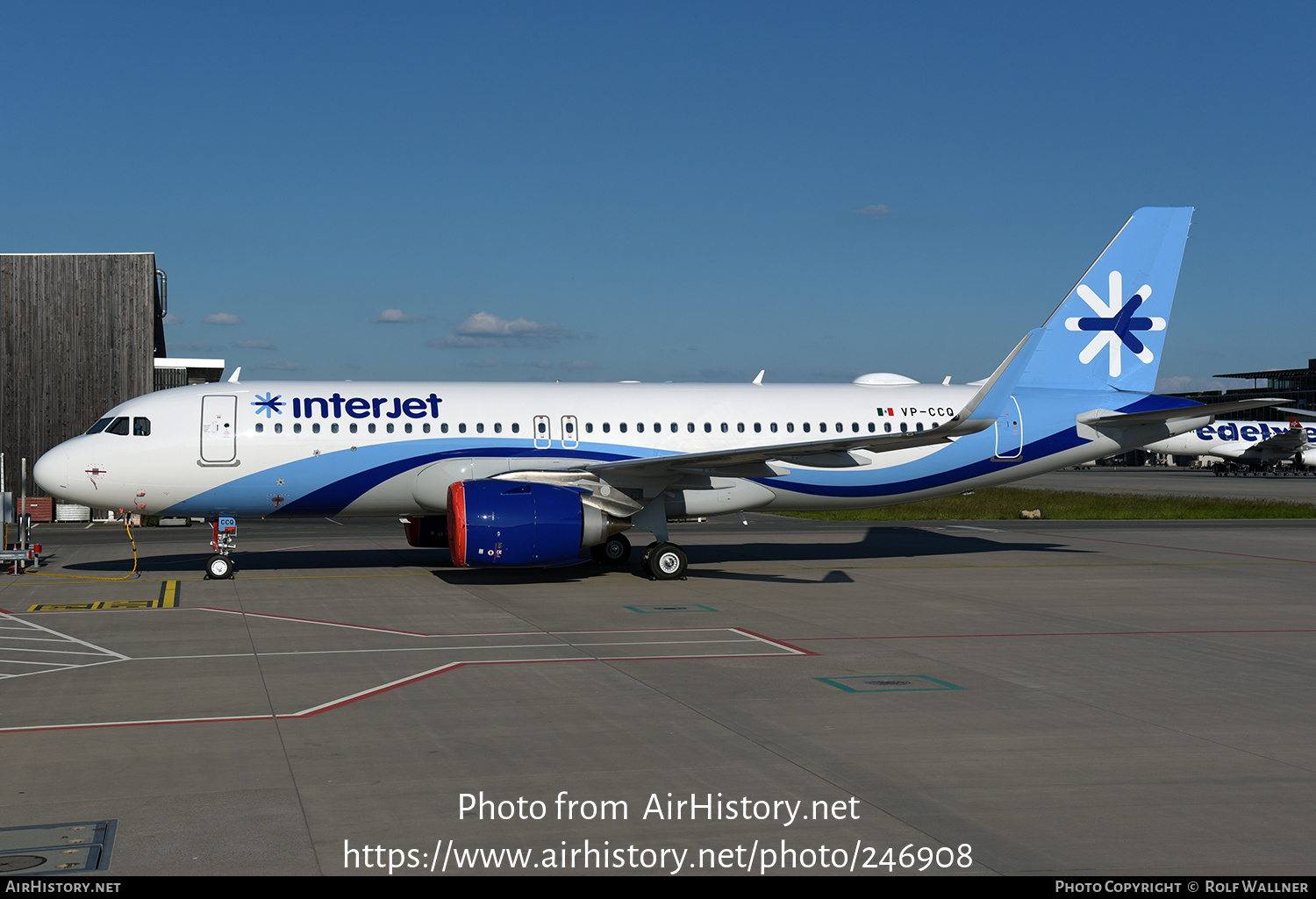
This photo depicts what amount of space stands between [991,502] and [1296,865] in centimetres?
4854

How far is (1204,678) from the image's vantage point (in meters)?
12.5

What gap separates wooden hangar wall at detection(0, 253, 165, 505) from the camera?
135 ft

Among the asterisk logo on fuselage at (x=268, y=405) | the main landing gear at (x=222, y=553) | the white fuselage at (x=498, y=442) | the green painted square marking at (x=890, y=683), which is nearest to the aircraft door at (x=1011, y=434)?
the white fuselage at (x=498, y=442)

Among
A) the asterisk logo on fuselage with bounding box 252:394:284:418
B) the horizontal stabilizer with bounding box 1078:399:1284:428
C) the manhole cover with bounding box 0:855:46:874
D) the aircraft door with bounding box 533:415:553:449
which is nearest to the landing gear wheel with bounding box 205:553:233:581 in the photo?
the asterisk logo on fuselage with bounding box 252:394:284:418

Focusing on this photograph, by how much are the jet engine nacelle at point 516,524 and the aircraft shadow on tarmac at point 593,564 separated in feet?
6.63

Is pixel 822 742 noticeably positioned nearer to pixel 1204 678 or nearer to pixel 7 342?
pixel 1204 678

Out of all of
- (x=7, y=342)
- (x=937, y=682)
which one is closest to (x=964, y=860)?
(x=937, y=682)

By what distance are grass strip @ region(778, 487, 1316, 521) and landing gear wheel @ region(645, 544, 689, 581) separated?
1865 centimetres

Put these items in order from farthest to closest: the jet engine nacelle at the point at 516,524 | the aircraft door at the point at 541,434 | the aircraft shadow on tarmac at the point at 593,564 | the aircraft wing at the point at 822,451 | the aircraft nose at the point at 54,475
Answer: the aircraft door at the point at 541,434, the aircraft shadow on tarmac at the point at 593,564, the aircraft nose at the point at 54,475, the aircraft wing at the point at 822,451, the jet engine nacelle at the point at 516,524

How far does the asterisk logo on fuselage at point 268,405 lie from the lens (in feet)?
73.9

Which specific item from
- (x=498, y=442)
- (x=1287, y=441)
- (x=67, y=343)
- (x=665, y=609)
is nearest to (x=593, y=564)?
(x=498, y=442)

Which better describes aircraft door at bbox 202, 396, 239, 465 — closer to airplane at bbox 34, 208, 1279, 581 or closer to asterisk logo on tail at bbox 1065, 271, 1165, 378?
airplane at bbox 34, 208, 1279, 581

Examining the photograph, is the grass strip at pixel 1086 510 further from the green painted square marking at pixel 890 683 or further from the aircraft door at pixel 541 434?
the green painted square marking at pixel 890 683

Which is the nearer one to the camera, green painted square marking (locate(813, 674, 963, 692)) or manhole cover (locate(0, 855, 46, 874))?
manhole cover (locate(0, 855, 46, 874))
